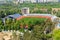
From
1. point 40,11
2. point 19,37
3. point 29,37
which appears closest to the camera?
point 29,37

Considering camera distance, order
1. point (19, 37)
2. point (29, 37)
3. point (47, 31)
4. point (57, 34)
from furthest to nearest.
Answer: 1. point (47, 31)
2. point (19, 37)
3. point (29, 37)
4. point (57, 34)

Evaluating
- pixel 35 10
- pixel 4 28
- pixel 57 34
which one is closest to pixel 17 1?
pixel 35 10

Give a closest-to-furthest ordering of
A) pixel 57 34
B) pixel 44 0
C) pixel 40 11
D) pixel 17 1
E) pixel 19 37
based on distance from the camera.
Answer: pixel 57 34 → pixel 19 37 → pixel 40 11 → pixel 17 1 → pixel 44 0

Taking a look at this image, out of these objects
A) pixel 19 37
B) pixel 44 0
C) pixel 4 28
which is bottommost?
pixel 44 0

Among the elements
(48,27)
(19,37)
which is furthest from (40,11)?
(19,37)

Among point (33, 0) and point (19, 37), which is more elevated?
point (19, 37)

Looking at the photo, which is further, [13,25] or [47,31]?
[13,25]

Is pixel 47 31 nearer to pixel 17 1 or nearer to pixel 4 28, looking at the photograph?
pixel 4 28

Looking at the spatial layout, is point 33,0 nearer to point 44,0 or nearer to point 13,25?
point 44,0

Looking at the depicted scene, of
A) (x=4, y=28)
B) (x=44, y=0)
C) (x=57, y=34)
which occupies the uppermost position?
(x=57, y=34)
